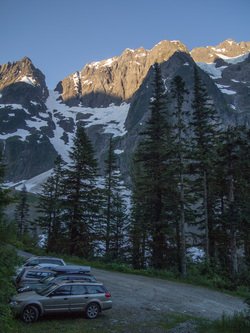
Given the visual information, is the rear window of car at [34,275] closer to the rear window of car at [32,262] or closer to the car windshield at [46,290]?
the rear window of car at [32,262]

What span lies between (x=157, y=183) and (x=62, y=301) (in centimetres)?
1379

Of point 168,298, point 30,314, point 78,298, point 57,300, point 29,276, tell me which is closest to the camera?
point 30,314

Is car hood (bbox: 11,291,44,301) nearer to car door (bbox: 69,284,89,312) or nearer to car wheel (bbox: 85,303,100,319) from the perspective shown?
car door (bbox: 69,284,89,312)

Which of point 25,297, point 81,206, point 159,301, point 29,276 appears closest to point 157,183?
point 81,206

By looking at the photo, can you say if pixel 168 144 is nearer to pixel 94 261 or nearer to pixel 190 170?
pixel 190 170

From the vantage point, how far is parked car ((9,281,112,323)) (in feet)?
29.0

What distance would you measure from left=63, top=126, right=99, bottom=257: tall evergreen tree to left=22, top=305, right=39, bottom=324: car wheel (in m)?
14.9

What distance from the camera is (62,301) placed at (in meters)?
9.40

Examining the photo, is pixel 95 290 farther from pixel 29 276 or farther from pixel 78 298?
pixel 29 276

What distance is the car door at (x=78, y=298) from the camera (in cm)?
952

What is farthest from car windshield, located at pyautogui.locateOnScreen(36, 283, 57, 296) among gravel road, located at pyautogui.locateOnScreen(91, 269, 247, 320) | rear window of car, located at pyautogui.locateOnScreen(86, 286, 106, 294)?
gravel road, located at pyautogui.locateOnScreen(91, 269, 247, 320)

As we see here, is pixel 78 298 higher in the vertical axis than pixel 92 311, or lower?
higher

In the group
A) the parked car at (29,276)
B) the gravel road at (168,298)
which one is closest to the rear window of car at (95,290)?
the gravel road at (168,298)

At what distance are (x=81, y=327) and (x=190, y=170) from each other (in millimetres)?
15998
